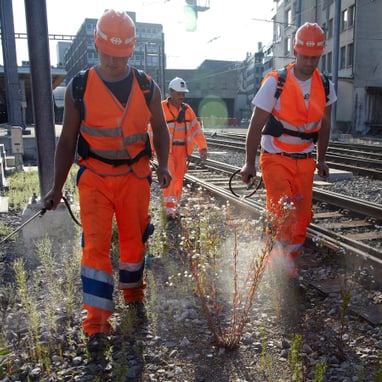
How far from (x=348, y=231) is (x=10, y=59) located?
2072 centimetres

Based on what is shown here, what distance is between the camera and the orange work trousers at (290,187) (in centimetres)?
396

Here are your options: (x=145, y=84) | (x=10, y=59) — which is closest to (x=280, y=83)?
(x=145, y=84)

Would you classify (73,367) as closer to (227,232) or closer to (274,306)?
(274,306)

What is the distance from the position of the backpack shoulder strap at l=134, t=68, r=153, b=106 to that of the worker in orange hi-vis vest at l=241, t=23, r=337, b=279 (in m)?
1.01

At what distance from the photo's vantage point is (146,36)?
107312 mm

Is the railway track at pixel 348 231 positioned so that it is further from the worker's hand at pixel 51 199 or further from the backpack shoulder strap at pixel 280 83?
the worker's hand at pixel 51 199

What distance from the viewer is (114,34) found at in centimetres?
309

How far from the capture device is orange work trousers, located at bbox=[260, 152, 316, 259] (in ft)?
13.0

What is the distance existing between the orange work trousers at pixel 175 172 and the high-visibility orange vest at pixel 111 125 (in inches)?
128

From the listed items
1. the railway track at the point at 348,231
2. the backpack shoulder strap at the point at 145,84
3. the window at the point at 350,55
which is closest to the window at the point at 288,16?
the window at the point at 350,55

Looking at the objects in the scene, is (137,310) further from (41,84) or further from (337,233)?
(41,84)

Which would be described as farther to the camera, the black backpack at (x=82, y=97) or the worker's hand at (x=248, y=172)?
the worker's hand at (x=248, y=172)

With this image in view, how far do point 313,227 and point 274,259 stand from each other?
5.92ft

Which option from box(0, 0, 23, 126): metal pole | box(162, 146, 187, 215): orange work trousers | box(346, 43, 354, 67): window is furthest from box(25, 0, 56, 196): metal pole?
box(346, 43, 354, 67): window
